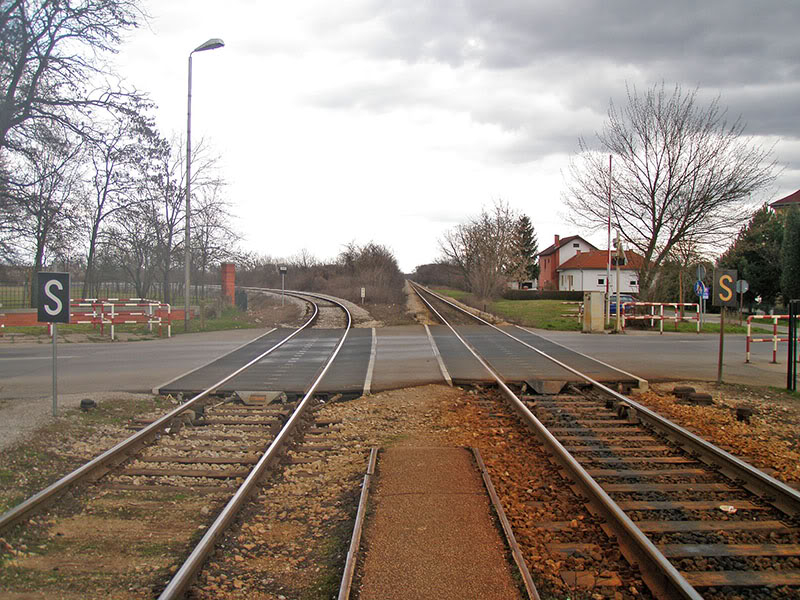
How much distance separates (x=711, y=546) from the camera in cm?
509

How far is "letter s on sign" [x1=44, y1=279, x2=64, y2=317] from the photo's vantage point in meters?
9.28

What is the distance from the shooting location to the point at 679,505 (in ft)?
19.6

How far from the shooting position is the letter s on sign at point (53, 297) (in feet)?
30.5

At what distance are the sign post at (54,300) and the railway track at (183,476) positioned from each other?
182 cm

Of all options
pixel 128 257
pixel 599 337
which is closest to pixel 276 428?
pixel 599 337

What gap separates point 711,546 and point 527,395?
651cm

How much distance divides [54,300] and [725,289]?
1177cm

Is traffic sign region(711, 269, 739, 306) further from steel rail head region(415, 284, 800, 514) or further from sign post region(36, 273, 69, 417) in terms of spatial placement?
sign post region(36, 273, 69, 417)

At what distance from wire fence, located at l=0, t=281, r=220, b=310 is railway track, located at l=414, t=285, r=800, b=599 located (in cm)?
2270

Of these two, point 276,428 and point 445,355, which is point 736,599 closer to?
point 276,428

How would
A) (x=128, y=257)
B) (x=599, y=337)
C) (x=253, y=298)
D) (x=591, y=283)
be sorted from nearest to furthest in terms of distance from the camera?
(x=599, y=337)
(x=128, y=257)
(x=253, y=298)
(x=591, y=283)

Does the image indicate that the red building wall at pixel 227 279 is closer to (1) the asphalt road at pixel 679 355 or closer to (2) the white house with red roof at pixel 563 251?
(1) the asphalt road at pixel 679 355

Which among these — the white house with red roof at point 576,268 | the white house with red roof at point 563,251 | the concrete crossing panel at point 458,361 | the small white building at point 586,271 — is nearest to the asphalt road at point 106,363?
the concrete crossing panel at point 458,361

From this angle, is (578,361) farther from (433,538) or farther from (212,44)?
(212,44)
